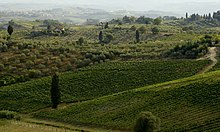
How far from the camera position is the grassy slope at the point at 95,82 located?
82.0m

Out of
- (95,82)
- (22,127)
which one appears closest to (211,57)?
(95,82)

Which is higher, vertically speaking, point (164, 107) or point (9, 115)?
point (164, 107)

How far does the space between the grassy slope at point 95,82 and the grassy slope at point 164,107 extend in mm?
6455

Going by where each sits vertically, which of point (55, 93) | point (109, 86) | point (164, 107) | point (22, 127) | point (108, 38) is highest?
point (164, 107)

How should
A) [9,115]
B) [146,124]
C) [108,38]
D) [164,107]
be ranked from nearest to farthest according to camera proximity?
[146,124]
[164,107]
[9,115]
[108,38]

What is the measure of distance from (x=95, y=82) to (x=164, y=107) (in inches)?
1048

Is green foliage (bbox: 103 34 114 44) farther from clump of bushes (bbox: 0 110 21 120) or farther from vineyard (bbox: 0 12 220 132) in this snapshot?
clump of bushes (bbox: 0 110 21 120)

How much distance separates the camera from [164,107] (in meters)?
65.3

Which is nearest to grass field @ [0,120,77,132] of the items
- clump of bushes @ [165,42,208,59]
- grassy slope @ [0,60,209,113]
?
grassy slope @ [0,60,209,113]

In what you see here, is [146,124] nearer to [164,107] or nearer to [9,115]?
[164,107]

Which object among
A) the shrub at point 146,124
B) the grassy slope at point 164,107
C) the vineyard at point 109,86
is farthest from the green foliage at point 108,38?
the shrub at point 146,124

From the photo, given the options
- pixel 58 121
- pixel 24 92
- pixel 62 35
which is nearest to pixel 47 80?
pixel 24 92

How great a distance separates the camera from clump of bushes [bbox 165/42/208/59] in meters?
101

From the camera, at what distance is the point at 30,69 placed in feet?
335
